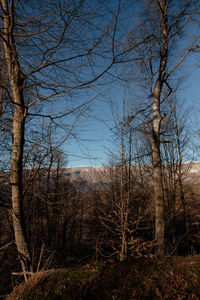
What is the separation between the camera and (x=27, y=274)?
214 cm

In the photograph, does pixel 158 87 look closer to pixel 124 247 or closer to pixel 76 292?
pixel 124 247

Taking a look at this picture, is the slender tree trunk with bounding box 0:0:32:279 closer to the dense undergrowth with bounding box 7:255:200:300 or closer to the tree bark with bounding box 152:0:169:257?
the dense undergrowth with bounding box 7:255:200:300

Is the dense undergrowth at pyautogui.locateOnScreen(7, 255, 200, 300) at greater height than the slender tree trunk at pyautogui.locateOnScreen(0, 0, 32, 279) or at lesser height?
lesser

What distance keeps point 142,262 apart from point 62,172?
13.3 meters

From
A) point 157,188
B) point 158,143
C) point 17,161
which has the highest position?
point 158,143

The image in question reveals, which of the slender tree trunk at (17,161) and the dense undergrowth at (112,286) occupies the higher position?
the slender tree trunk at (17,161)

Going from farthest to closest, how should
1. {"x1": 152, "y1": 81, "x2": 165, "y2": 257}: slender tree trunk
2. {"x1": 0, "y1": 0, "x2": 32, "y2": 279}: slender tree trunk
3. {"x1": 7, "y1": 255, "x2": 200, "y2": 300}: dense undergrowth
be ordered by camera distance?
{"x1": 152, "y1": 81, "x2": 165, "y2": 257}: slender tree trunk < {"x1": 0, "y1": 0, "x2": 32, "y2": 279}: slender tree trunk < {"x1": 7, "y1": 255, "x2": 200, "y2": 300}: dense undergrowth

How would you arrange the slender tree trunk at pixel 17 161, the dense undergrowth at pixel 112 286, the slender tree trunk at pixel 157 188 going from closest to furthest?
the dense undergrowth at pixel 112 286, the slender tree trunk at pixel 17 161, the slender tree trunk at pixel 157 188

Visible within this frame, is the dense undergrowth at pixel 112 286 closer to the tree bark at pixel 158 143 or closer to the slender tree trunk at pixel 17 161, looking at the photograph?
the slender tree trunk at pixel 17 161

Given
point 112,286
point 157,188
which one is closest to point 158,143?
point 157,188

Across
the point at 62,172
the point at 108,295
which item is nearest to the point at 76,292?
the point at 108,295

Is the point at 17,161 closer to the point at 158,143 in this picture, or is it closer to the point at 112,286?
the point at 112,286

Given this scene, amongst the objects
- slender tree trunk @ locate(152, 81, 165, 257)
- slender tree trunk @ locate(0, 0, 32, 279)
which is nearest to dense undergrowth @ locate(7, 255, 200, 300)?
slender tree trunk @ locate(0, 0, 32, 279)

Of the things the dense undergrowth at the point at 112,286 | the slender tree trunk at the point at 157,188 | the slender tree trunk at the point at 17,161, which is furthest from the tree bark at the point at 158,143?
the slender tree trunk at the point at 17,161
